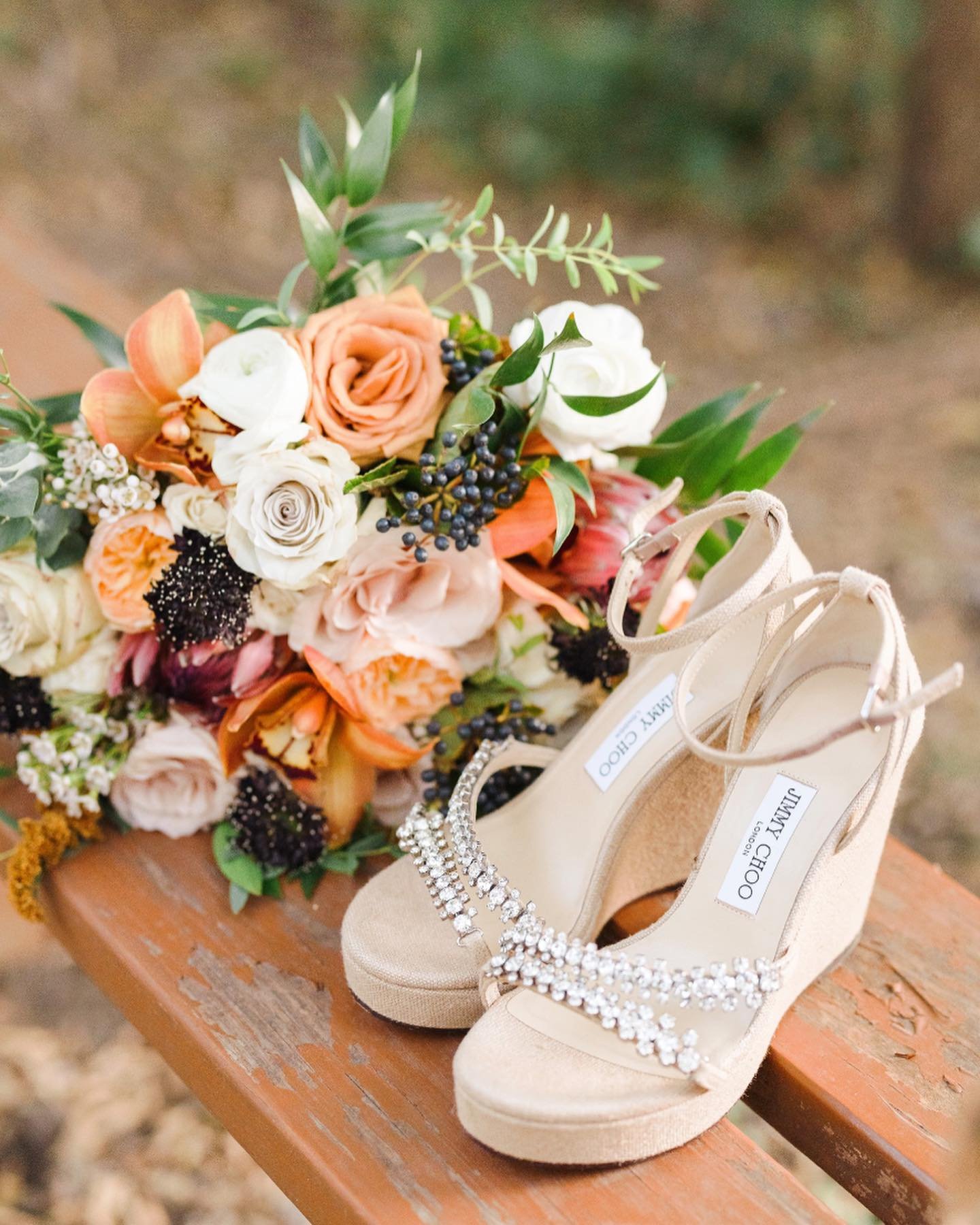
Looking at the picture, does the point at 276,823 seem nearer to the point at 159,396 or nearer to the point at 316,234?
the point at 159,396

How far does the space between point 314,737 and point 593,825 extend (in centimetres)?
28

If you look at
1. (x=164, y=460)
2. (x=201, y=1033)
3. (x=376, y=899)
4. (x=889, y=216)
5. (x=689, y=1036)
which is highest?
(x=889, y=216)

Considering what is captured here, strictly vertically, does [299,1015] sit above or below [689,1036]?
below

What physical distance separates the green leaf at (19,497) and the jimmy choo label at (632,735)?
57 centimetres

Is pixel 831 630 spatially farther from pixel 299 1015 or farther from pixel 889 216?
pixel 889 216

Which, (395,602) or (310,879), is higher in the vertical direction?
(395,602)

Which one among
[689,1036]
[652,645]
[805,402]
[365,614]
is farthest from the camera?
[805,402]

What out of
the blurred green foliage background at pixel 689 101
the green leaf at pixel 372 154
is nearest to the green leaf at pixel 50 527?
the green leaf at pixel 372 154

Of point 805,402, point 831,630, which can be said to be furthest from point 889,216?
point 831,630

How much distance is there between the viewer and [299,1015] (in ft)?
3.14

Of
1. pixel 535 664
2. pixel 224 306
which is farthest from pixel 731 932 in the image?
pixel 224 306

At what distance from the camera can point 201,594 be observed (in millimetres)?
980

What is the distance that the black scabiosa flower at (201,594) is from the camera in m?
0.98

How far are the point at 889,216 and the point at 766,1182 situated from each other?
10.8ft
